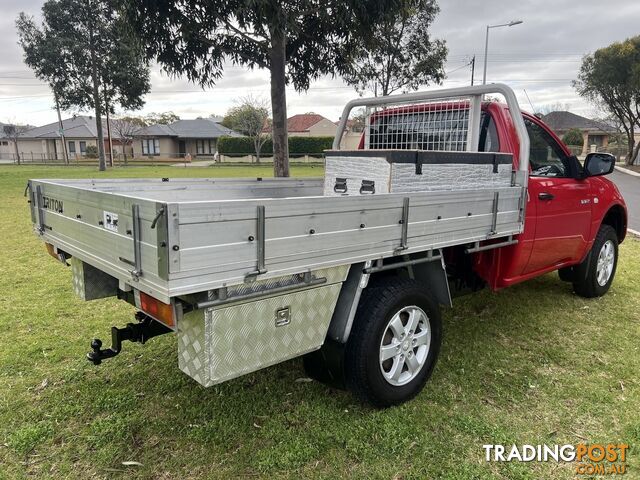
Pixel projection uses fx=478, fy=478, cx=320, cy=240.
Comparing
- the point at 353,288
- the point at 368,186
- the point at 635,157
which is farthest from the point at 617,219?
the point at 635,157

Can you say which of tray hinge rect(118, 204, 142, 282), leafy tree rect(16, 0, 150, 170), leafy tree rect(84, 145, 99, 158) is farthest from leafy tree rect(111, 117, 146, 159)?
tray hinge rect(118, 204, 142, 282)

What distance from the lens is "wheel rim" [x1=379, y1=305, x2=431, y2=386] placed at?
2.93 m

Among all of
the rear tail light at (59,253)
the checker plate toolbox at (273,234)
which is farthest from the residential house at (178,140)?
the checker plate toolbox at (273,234)

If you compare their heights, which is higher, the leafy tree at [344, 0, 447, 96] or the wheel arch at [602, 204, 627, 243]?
the leafy tree at [344, 0, 447, 96]

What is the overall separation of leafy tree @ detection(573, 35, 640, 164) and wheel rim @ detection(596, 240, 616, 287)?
30.3m

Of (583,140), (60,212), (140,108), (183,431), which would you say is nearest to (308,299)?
(183,431)

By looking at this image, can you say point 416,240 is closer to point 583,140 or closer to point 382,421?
point 382,421

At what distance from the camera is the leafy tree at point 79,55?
27.5 metres

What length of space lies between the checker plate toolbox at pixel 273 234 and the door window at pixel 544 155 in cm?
38

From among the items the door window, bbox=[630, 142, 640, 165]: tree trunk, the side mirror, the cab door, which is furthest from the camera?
bbox=[630, 142, 640, 165]: tree trunk

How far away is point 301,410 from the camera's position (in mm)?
3004

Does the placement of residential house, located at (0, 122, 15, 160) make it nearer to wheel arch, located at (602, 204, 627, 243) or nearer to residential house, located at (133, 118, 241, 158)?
residential house, located at (133, 118, 241, 158)

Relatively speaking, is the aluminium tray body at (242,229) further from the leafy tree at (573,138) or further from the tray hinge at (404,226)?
the leafy tree at (573,138)

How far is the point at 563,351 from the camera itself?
12.8 ft
